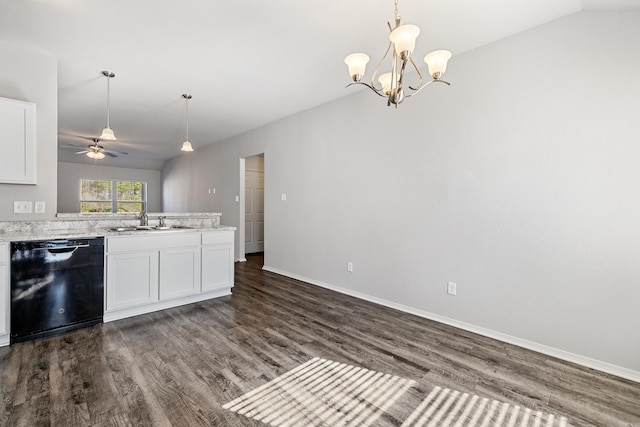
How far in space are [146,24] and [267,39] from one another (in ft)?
3.21

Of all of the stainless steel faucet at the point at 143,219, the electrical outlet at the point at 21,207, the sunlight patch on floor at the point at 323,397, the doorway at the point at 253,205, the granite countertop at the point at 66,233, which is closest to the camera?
the sunlight patch on floor at the point at 323,397

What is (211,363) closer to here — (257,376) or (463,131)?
(257,376)

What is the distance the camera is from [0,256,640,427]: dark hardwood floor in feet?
5.43

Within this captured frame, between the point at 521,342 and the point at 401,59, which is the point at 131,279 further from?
the point at 521,342

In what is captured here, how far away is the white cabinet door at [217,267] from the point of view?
3521 mm

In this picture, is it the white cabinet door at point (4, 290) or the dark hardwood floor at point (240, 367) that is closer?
the dark hardwood floor at point (240, 367)

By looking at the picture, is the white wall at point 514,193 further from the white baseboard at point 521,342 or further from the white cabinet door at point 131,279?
the white cabinet door at point 131,279

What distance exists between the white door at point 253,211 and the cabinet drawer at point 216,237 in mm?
2714

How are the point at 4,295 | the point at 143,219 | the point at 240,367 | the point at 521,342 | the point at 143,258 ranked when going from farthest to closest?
the point at 143,219 < the point at 143,258 < the point at 521,342 < the point at 4,295 < the point at 240,367

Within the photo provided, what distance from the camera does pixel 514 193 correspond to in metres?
2.48

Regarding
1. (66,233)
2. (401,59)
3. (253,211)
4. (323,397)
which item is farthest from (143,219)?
(401,59)

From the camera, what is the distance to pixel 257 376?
1.98 metres

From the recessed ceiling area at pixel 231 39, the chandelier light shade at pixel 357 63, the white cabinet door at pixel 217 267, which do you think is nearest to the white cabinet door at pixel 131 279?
the white cabinet door at pixel 217 267

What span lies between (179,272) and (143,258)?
0.42 meters
